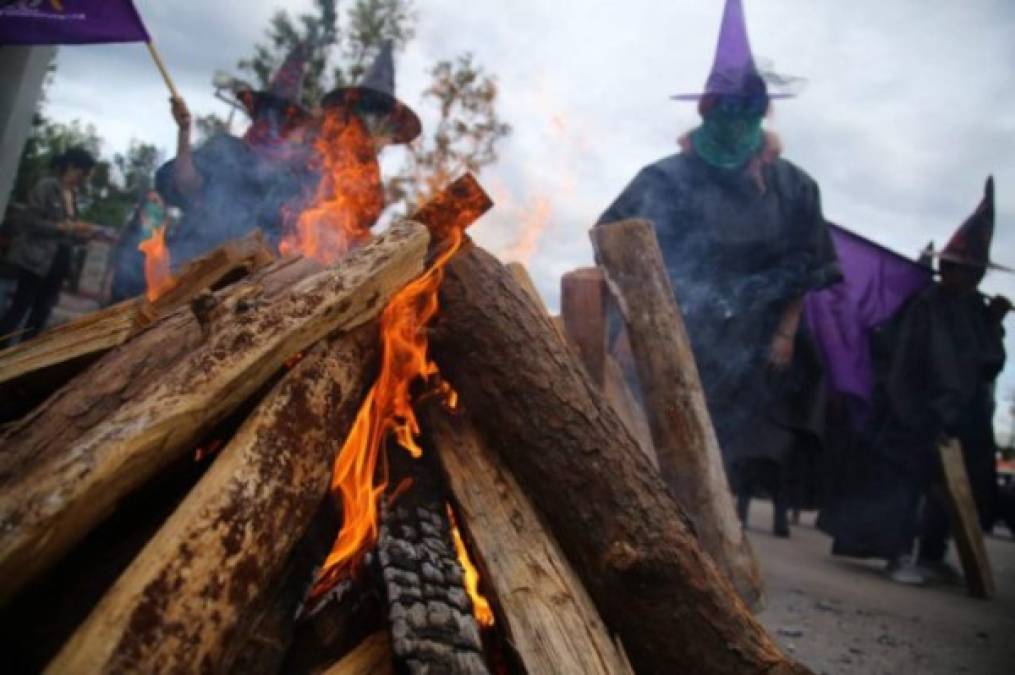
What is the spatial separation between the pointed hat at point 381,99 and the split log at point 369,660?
4.99 meters

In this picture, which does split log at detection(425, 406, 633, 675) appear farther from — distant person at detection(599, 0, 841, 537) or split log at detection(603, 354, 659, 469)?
distant person at detection(599, 0, 841, 537)

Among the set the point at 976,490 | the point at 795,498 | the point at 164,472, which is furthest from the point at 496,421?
the point at 976,490

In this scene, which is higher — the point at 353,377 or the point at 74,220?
the point at 74,220

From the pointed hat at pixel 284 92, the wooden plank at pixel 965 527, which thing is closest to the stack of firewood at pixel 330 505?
the pointed hat at pixel 284 92

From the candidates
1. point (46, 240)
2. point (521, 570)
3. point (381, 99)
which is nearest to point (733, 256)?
point (521, 570)

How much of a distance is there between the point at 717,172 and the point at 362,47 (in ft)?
61.5

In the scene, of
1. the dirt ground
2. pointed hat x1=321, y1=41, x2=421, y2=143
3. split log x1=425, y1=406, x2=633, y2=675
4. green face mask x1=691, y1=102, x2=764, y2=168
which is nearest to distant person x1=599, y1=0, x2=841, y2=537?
green face mask x1=691, y1=102, x2=764, y2=168

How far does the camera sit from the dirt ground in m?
3.16

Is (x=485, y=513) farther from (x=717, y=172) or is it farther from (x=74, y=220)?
(x=74, y=220)

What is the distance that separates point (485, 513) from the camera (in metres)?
1.84

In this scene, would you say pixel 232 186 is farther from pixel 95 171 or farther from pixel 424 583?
pixel 95 171

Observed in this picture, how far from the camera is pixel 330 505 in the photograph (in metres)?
1.83

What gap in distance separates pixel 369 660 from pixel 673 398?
1.92m

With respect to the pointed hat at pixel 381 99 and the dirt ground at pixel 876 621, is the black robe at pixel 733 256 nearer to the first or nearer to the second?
the dirt ground at pixel 876 621
